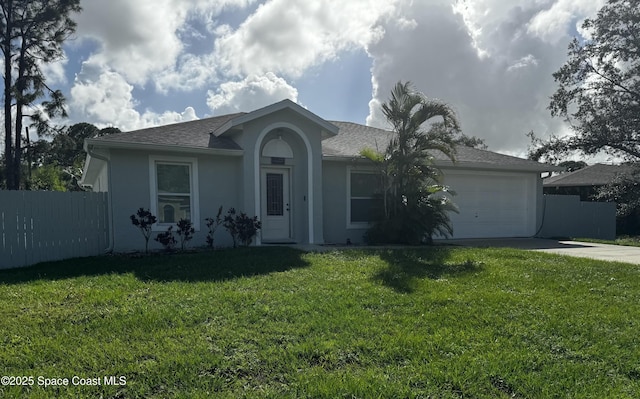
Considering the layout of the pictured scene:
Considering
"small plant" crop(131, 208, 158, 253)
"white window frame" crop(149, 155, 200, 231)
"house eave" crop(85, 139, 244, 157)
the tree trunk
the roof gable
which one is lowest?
"small plant" crop(131, 208, 158, 253)

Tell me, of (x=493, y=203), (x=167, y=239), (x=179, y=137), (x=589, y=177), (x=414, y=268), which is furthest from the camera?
(x=589, y=177)

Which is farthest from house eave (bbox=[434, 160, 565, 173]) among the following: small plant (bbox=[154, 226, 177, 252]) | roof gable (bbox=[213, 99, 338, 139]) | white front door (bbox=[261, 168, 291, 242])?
small plant (bbox=[154, 226, 177, 252])

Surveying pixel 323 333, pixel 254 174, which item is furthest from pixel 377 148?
pixel 323 333

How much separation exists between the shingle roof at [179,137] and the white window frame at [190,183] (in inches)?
18.1

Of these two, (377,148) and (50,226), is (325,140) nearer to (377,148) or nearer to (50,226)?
(377,148)

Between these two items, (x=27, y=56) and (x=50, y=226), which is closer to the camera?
(x=50, y=226)

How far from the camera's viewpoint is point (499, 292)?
5699 mm

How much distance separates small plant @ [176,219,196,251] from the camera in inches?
378

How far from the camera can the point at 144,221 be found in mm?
9328

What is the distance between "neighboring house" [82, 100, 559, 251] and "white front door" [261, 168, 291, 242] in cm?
3

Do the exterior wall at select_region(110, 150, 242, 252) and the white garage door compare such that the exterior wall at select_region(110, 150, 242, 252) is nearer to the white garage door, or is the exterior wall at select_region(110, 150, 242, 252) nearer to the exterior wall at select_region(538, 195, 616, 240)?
the white garage door

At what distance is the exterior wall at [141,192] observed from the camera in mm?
9805

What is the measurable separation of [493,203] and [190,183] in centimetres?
1070

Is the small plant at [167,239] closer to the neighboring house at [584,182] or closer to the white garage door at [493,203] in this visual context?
the white garage door at [493,203]
